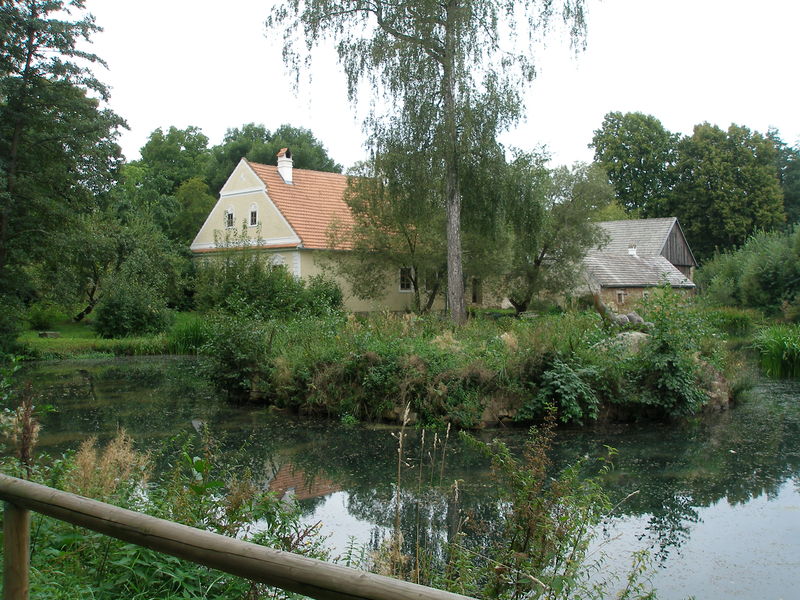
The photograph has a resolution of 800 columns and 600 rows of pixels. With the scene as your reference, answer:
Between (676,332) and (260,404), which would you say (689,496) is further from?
(260,404)

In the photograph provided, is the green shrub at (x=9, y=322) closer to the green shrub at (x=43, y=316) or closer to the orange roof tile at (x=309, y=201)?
the green shrub at (x=43, y=316)

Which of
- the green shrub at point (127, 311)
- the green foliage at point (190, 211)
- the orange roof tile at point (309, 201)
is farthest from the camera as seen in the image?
the green foliage at point (190, 211)

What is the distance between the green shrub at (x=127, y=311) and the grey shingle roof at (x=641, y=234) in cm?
2724

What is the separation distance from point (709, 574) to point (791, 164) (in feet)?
220

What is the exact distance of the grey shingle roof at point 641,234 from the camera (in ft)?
149

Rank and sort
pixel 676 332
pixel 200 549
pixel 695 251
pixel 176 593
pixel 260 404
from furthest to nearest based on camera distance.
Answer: pixel 695 251
pixel 260 404
pixel 676 332
pixel 176 593
pixel 200 549

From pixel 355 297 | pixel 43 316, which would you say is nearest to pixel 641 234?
pixel 355 297

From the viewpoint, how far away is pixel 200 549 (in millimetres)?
2201

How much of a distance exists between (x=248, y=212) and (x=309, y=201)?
308 centimetres

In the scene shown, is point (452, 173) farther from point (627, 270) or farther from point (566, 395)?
point (627, 270)

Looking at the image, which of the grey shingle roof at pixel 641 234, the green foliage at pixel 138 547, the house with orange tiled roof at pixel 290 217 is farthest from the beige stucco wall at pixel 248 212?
the green foliage at pixel 138 547

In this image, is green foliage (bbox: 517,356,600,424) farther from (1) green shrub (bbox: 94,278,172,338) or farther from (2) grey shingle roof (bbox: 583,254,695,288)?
(2) grey shingle roof (bbox: 583,254,695,288)

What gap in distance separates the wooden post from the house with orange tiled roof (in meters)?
28.2

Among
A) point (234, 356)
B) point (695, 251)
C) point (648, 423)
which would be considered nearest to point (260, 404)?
point (234, 356)
